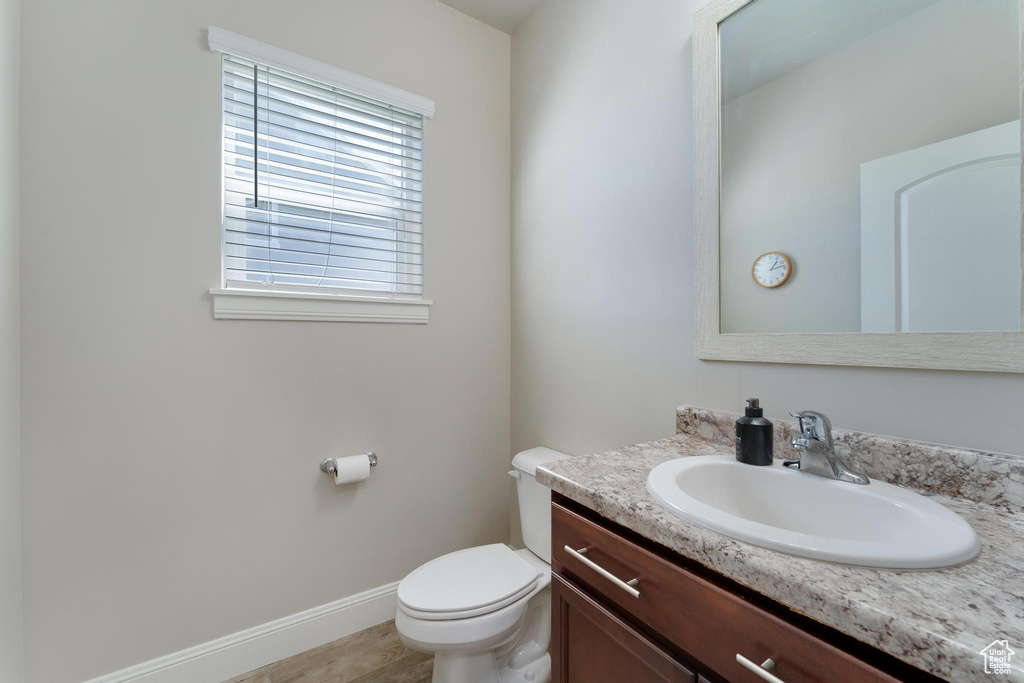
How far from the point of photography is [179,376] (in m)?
1.39

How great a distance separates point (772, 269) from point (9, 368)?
2026 mm

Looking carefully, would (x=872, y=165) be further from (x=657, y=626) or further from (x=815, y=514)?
(x=657, y=626)

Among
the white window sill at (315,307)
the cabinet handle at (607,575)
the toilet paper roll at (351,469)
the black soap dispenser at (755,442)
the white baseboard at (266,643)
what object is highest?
the white window sill at (315,307)

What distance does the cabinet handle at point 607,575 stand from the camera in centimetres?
74

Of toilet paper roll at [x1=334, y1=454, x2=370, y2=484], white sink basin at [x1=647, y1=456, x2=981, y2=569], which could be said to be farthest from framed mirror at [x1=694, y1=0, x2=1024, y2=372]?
toilet paper roll at [x1=334, y1=454, x2=370, y2=484]

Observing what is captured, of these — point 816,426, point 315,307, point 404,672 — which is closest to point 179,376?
point 315,307

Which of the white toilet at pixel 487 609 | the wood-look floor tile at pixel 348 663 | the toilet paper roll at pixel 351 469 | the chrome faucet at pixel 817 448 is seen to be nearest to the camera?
the chrome faucet at pixel 817 448

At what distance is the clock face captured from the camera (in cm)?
107

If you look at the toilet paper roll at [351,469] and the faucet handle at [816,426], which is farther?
the toilet paper roll at [351,469]

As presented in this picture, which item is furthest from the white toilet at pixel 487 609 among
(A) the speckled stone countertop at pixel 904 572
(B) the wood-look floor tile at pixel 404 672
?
(A) the speckled stone countertop at pixel 904 572

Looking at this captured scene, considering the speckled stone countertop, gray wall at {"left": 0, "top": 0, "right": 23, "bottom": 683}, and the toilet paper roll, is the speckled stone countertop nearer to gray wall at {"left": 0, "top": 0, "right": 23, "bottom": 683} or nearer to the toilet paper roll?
the toilet paper roll

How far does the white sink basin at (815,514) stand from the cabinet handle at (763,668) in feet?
0.46

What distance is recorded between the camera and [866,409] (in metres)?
0.93

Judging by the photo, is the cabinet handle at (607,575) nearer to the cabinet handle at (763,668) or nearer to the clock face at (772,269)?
the cabinet handle at (763,668)
